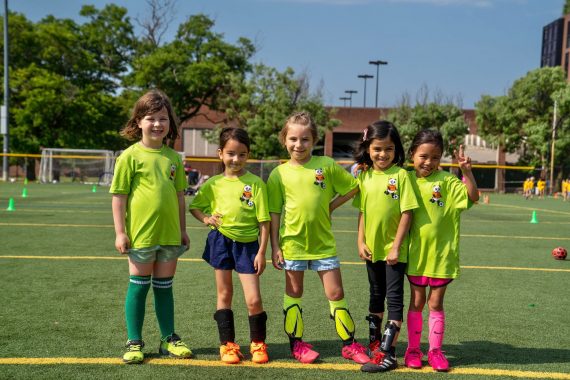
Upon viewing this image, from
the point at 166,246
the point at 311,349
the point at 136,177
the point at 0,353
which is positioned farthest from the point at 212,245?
the point at 0,353

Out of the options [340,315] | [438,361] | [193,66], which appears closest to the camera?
[438,361]

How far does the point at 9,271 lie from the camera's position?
6.93 metres

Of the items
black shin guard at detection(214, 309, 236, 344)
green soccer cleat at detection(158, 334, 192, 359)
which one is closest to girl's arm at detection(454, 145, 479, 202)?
black shin guard at detection(214, 309, 236, 344)

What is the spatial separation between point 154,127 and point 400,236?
5.74 feet

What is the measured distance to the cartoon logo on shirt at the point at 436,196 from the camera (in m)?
3.97

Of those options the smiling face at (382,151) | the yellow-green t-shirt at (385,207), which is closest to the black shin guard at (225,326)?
the yellow-green t-shirt at (385,207)

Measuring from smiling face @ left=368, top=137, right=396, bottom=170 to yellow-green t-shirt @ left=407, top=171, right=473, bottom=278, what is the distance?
236mm

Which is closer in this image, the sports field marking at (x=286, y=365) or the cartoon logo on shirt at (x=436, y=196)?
the sports field marking at (x=286, y=365)

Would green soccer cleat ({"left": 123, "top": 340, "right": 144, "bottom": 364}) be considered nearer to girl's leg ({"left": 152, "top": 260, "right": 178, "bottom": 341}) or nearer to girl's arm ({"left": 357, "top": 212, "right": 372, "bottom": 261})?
girl's leg ({"left": 152, "top": 260, "right": 178, "bottom": 341})

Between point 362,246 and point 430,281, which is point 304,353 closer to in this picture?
A: point 362,246

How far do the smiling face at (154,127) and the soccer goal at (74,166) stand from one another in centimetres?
3343

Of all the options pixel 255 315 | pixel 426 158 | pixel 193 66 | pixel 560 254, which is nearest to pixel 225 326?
pixel 255 315

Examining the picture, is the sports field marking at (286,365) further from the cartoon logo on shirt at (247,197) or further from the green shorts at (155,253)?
the cartoon logo on shirt at (247,197)

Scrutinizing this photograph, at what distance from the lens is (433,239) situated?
12.9ft
